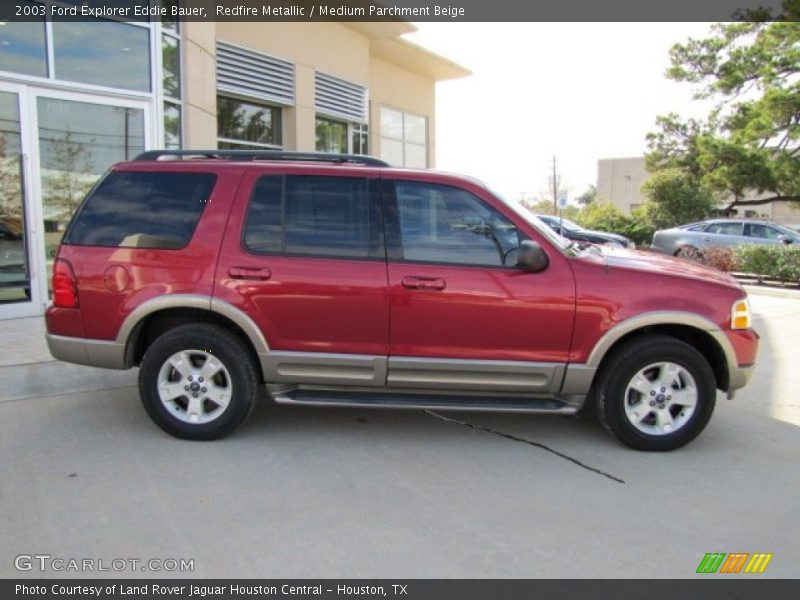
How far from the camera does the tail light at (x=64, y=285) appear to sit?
14.8 feet

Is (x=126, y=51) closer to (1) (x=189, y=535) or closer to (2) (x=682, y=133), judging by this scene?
(1) (x=189, y=535)

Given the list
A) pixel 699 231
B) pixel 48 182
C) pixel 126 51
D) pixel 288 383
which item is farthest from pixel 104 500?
pixel 699 231

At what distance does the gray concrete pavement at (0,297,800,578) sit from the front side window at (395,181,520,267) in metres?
1.37

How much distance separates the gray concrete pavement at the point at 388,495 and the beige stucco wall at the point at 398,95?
506 inches

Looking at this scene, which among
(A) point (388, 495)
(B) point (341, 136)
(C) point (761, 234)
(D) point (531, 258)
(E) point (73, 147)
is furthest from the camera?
(C) point (761, 234)

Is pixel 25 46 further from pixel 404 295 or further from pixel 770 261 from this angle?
pixel 770 261

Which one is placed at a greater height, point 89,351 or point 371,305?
point 371,305

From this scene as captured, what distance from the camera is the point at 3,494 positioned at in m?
3.64

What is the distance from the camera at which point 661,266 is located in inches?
181

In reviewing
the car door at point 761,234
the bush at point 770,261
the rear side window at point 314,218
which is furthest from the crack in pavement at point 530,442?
the car door at point 761,234

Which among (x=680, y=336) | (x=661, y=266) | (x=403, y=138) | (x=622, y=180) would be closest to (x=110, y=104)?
(x=661, y=266)

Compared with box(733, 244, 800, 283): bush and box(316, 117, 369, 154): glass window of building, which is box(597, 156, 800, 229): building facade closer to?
box(733, 244, 800, 283): bush

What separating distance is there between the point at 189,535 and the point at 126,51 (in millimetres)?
7739

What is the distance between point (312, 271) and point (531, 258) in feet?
4.91
